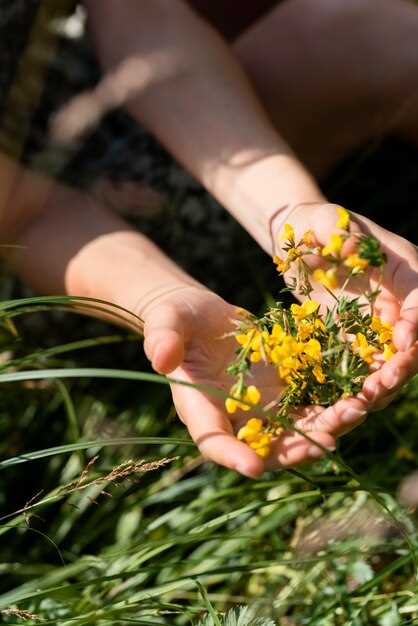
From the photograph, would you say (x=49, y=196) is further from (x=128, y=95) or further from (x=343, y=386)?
(x=343, y=386)

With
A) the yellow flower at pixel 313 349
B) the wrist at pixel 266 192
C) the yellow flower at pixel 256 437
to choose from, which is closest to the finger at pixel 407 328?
the yellow flower at pixel 313 349

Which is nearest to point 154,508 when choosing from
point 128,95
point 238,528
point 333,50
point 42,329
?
point 238,528

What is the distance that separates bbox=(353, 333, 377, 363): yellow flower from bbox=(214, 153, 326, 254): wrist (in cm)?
34

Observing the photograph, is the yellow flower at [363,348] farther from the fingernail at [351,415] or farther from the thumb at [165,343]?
the thumb at [165,343]

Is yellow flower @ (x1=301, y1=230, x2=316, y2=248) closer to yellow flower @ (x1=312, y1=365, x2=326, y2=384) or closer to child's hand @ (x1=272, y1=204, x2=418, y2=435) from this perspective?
child's hand @ (x1=272, y1=204, x2=418, y2=435)

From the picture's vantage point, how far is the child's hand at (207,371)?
97cm

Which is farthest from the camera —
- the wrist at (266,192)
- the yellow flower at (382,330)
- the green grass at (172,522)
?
the wrist at (266,192)

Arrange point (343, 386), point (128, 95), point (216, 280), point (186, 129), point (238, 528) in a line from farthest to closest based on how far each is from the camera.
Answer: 1. point (216, 280)
2. point (128, 95)
3. point (186, 129)
4. point (238, 528)
5. point (343, 386)

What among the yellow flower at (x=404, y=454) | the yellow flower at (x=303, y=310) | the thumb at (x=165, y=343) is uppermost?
the thumb at (x=165, y=343)

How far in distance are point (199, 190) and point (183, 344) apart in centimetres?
82

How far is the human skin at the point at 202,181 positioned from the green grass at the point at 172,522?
0.41 ft

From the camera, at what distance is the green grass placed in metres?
1.20

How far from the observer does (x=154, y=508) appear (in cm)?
168

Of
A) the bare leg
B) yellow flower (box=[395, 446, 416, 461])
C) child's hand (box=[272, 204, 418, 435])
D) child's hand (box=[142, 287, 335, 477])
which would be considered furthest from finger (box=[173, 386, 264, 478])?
the bare leg
